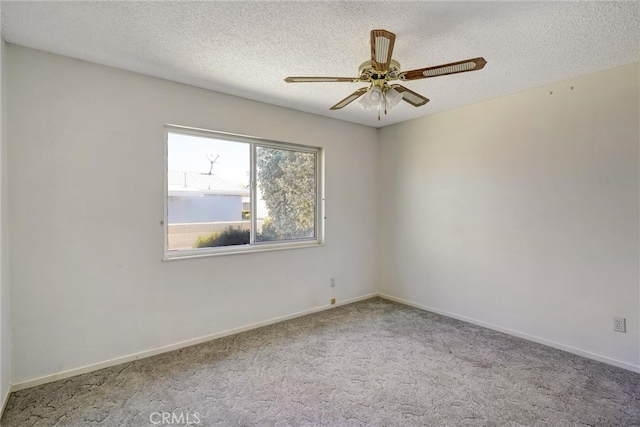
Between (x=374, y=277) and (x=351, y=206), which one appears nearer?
(x=351, y=206)

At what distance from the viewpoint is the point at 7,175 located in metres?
2.16

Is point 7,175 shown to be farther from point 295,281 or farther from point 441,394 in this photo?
point 441,394

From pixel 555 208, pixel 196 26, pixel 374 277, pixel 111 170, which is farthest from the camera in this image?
pixel 374 277

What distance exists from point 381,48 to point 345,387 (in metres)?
2.26

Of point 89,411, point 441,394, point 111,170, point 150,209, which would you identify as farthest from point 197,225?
point 441,394

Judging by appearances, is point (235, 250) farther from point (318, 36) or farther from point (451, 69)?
point (451, 69)

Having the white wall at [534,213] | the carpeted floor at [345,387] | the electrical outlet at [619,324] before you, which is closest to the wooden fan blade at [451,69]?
the white wall at [534,213]

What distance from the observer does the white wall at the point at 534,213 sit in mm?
2580

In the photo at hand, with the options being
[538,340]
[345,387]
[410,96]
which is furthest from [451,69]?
[538,340]

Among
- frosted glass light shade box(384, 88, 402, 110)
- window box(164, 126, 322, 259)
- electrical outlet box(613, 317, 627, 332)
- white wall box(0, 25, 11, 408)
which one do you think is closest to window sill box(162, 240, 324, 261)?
window box(164, 126, 322, 259)

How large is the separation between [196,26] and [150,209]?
1550 millimetres

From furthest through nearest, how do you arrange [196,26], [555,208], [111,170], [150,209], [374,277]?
[374,277] < [555,208] < [150,209] < [111,170] < [196,26]

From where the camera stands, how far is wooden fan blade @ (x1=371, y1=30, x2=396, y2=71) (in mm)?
1569

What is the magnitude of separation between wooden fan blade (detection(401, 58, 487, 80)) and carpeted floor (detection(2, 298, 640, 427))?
6.94 feet
